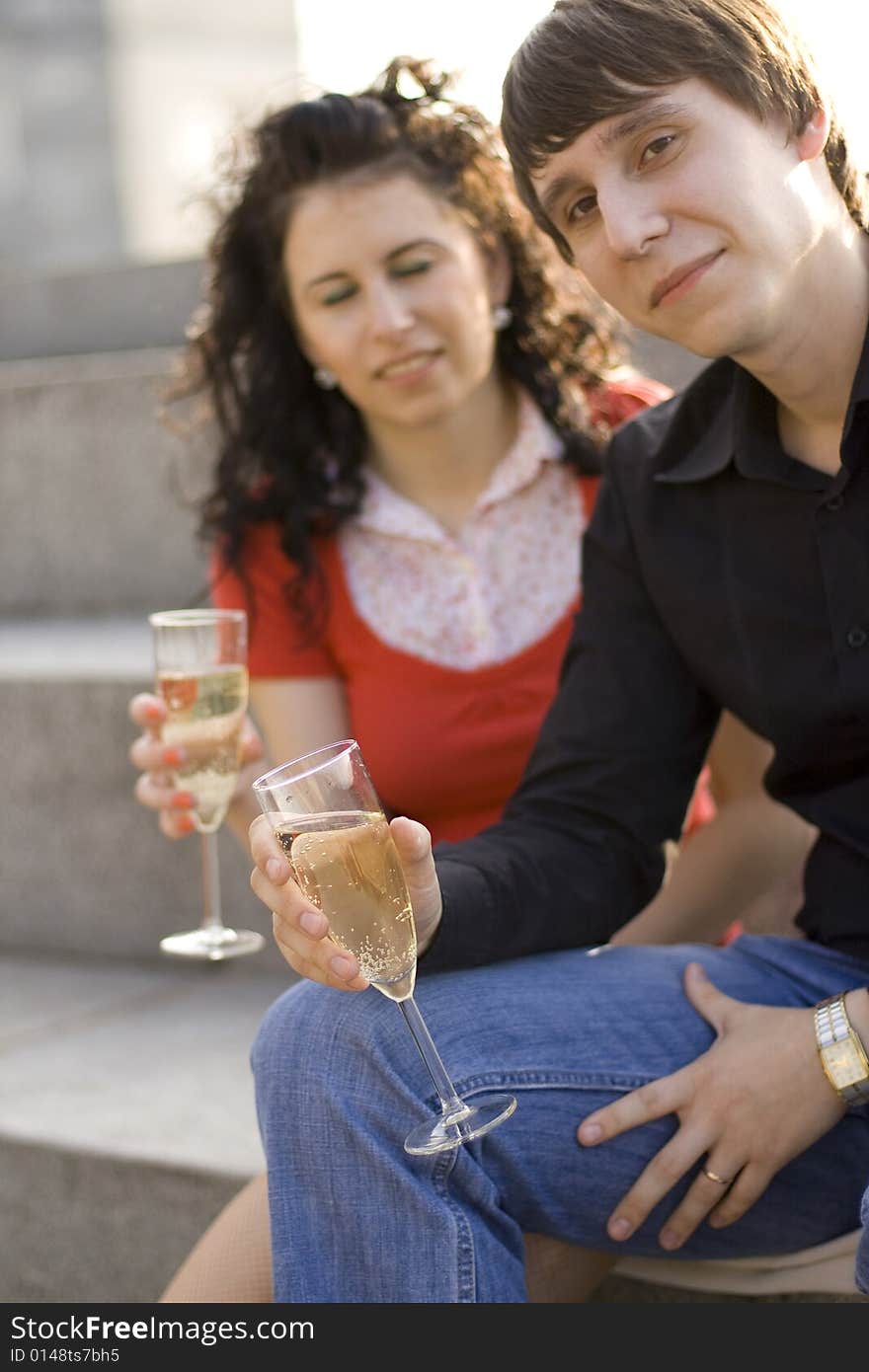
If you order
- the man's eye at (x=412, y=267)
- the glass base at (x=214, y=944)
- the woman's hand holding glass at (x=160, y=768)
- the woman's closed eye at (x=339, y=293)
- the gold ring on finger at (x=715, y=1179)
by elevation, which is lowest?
the gold ring on finger at (x=715, y=1179)

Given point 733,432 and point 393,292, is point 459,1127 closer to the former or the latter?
point 733,432

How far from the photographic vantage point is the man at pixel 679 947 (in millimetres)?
1344

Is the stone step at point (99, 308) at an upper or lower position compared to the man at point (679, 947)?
upper

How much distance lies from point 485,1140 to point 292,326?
1.36 metres

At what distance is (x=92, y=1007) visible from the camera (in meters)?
2.53

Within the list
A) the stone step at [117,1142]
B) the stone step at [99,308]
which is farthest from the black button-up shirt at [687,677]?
the stone step at [99,308]

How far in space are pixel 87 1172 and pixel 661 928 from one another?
807mm

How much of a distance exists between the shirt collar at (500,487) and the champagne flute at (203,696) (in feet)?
1.30

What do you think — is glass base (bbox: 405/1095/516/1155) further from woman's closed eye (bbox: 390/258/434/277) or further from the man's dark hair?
woman's closed eye (bbox: 390/258/434/277)

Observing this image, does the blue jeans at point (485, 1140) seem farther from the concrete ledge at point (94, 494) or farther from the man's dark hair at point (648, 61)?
the concrete ledge at point (94, 494)

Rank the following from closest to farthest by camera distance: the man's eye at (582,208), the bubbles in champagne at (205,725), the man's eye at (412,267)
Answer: the man's eye at (582,208) < the bubbles in champagne at (205,725) < the man's eye at (412,267)

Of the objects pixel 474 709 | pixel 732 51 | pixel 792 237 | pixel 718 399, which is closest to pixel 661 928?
pixel 474 709

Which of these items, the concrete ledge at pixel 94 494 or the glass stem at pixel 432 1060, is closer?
the glass stem at pixel 432 1060

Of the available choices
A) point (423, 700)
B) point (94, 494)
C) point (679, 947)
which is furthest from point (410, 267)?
point (94, 494)
